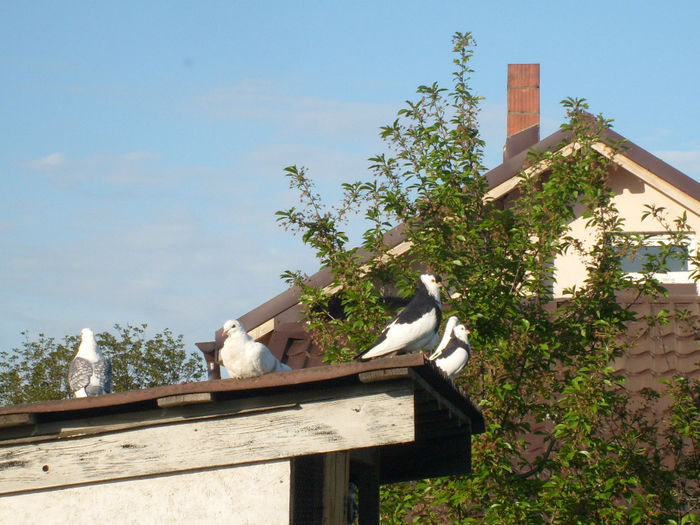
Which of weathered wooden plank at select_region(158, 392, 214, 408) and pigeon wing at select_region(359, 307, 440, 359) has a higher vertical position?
pigeon wing at select_region(359, 307, 440, 359)

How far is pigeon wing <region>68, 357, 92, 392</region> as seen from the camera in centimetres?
838

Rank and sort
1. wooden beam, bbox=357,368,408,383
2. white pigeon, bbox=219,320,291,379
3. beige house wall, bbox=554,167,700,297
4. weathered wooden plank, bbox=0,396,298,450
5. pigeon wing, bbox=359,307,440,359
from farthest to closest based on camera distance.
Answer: beige house wall, bbox=554,167,700,297, pigeon wing, bbox=359,307,440,359, white pigeon, bbox=219,320,291,379, weathered wooden plank, bbox=0,396,298,450, wooden beam, bbox=357,368,408,383

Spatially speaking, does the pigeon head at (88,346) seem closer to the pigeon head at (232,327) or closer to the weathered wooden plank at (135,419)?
the pigeon head at (232,327)

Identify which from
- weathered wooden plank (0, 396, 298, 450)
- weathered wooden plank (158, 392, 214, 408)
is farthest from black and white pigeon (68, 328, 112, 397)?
weathered wooden plank (158, 392, 214, 408)

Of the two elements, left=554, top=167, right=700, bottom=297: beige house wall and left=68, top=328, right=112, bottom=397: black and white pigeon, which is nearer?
left=68, top=328, right=112, bottom=397: black and white pigeon

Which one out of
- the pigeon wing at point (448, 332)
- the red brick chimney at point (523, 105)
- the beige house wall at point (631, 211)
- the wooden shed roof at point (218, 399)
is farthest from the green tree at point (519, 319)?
the red brick chimney at point (523, 105)

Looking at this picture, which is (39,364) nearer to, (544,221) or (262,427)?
(544,221)

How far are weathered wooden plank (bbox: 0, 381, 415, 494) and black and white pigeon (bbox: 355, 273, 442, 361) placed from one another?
4.38 feet

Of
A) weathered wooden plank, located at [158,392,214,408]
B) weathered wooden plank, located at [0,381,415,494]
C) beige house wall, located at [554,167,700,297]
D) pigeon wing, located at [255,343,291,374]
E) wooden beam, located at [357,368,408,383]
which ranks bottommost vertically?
weathered wooden plank, located at [0,381,415,494]

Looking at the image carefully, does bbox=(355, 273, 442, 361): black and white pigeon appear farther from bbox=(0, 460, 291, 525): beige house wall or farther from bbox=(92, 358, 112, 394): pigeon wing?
bbox=(92, 358, 112, 394): pigeon wing

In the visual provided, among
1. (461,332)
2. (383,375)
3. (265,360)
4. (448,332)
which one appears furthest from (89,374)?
(383,375)

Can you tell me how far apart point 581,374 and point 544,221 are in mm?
1209

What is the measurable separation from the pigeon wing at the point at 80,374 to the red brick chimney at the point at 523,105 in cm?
806

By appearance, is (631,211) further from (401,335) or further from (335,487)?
(335,487)
